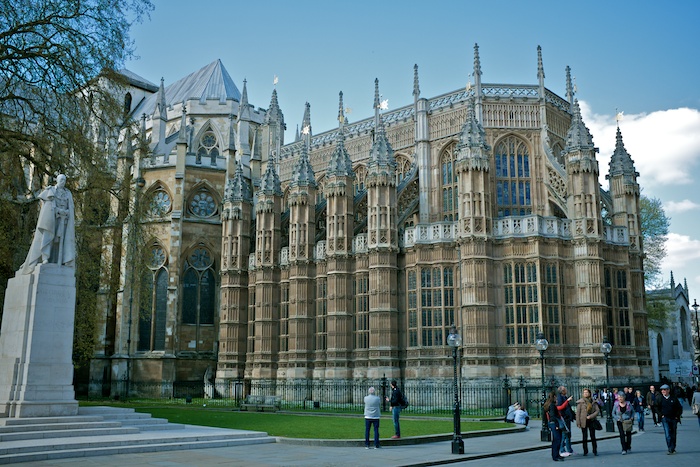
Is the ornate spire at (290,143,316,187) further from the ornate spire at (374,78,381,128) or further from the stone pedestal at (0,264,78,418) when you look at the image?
the stone pedestal at (0,264,78,418)

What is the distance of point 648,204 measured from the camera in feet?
161

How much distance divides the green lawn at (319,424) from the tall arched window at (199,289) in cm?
1982

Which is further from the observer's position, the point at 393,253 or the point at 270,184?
the point at 270,184

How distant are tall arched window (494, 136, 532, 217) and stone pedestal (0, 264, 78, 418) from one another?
24349 mm

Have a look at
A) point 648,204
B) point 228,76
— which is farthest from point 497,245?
point 228,76

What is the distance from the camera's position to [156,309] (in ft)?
152

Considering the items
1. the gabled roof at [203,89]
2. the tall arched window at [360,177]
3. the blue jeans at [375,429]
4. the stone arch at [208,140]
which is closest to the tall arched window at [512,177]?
the tall arched window at [360,177]

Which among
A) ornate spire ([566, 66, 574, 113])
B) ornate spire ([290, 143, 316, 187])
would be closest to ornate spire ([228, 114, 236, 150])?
ornate spire ([290, 143, 316, 187])

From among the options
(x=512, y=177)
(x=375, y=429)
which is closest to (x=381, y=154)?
(x=512, y=177)

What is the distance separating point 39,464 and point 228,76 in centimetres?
5202

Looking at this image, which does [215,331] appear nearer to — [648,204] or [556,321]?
[556,321]

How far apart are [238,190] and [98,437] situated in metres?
30.0

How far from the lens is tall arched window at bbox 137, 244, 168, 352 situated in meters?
45.4

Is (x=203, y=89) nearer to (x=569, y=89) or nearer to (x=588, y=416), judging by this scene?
(x=569, y=89)
